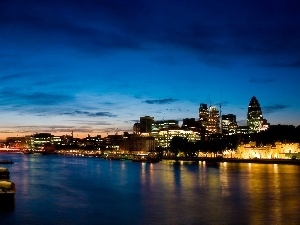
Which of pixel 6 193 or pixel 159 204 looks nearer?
pixel 6 193

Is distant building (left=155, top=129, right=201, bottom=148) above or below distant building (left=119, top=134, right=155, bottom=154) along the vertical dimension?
above

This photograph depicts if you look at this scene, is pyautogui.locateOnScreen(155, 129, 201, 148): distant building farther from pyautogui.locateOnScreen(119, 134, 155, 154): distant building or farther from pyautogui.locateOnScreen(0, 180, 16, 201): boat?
pyautogui.locateOnScreen(0, 180, 16, 201): boat

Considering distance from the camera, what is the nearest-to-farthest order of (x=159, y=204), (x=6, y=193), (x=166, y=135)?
1. (x=6, y=193)
2. (x=159, y=204)
3. (x=166, y=135)

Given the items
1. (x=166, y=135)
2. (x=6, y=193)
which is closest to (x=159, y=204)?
(x=6, y=193)

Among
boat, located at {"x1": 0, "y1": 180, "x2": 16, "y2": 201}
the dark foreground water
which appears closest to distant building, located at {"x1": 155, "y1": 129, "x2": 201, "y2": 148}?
the dark foreground water

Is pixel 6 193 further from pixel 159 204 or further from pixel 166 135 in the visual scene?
pixel 166 135

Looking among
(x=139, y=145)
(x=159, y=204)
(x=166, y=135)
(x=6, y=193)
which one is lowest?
(x=159, y=204)

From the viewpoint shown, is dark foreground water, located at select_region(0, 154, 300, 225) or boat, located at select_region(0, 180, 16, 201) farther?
boat, located at select_region(0, 180, 16, 201)

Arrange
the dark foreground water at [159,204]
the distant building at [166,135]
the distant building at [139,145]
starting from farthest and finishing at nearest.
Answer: the distant building at [166,135]
the distant building at [139,145]
the dark foreground water at [159,204]

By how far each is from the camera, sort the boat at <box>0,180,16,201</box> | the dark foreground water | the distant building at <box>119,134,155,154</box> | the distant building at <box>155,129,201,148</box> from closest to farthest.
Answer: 1. the dark foreground water
2. the boat at <box>0,180,16,201</box>
3. the distant building at <box>119,134,155,154</box>
4. the distant building at <box>155,129,201,148</box>

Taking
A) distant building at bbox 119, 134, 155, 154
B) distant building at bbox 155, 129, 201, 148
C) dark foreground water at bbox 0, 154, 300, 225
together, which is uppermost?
distant building at bbox 155, 129, 201, 148

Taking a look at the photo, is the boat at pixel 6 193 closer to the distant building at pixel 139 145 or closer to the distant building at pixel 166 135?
the distant building at pixel 139 145

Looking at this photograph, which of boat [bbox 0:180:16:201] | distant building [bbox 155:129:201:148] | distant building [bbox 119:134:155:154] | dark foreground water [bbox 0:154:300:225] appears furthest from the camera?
distant building [bbox 155:129:201:148]

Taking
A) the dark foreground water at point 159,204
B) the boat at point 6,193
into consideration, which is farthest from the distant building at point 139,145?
the boat at point 6,193
